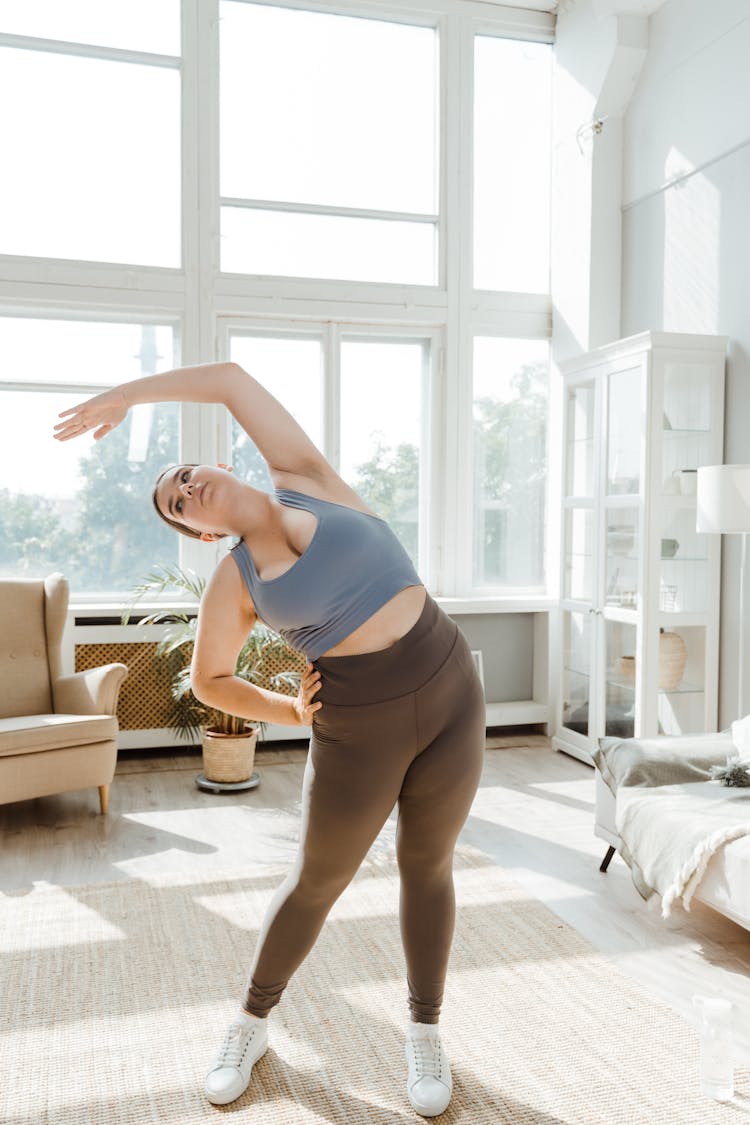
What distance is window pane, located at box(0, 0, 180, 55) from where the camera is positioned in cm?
484

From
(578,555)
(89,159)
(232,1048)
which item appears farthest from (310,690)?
(89,159)

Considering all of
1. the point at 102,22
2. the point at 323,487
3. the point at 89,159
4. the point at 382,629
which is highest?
the point at 102,22

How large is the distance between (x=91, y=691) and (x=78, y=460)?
152 cm

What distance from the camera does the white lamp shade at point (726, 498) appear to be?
339cm

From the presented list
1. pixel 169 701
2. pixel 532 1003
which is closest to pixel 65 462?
pixel 169 701

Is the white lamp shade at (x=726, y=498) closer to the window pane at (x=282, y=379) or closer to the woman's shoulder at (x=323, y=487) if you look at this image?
the woman's shoulder at (x=323, y=487)

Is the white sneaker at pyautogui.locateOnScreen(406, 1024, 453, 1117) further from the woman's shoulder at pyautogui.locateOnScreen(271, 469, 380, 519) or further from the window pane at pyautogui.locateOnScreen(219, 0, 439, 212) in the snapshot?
the window pane at pyautogui.locateOnScreen(219, 0, 439, 212)

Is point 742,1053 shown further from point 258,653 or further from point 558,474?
point 558,474

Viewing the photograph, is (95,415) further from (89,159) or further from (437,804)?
(89,159)

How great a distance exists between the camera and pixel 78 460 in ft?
16.4

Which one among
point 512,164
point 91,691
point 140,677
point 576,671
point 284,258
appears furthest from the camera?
point 512,164

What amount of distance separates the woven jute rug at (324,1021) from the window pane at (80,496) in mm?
2275

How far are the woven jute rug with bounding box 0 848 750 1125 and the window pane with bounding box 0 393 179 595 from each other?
2.28 metres

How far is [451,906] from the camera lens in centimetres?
188
